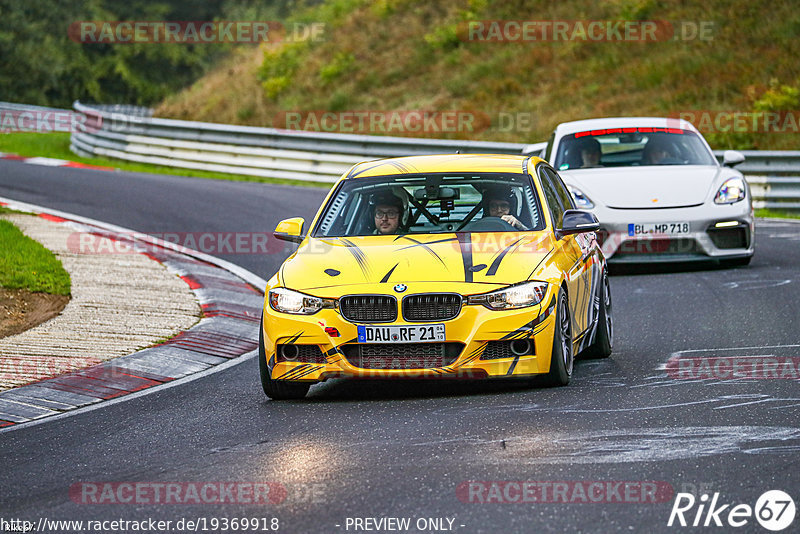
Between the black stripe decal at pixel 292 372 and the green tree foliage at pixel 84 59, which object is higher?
the green tree foliage at pixel 84 59

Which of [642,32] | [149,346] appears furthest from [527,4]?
[149,346]

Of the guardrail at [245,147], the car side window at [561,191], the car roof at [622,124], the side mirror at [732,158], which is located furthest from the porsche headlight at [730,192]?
the guardrail at [245,147]

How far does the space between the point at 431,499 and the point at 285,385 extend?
2682 mm

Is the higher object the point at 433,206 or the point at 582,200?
the point at 433,206

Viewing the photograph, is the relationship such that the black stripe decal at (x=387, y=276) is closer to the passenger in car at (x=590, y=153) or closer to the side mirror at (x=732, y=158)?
the passenger in car at (x=590, y=153)

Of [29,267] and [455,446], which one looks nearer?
[455,446]

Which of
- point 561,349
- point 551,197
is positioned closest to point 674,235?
point 551,197

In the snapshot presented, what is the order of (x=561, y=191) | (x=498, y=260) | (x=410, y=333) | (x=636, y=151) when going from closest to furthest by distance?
(x=410, y=333) → (x=498, y=260) → (x=561, y=191) → (x=636, y=151)

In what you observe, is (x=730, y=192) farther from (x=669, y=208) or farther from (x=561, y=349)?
(x=561, y=349)

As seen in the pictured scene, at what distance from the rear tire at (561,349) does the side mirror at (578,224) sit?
0.62 m

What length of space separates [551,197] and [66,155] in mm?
22891

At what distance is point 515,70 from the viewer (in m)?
32.9

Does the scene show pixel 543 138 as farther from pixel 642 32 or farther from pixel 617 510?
pixel 617 510

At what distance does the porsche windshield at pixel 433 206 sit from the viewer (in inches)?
344
